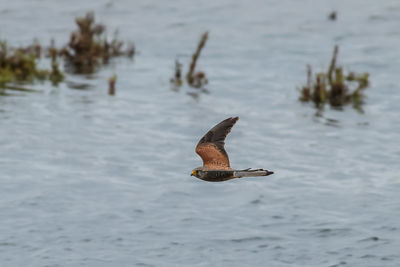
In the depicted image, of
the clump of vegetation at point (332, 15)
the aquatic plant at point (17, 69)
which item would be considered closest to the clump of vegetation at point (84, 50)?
the aquatic plant at point (17, 69)

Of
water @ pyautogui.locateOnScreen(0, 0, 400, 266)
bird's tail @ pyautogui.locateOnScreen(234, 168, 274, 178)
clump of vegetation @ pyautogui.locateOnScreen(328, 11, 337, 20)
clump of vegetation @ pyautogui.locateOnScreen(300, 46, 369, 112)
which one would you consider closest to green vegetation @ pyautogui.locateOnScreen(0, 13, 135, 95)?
water @ pyautogui.locateOnScreen(0, 0, 400, 266)

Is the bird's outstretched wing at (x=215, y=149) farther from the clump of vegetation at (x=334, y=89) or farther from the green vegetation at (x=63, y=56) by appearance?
the green vegetation at (x=63, y=56)

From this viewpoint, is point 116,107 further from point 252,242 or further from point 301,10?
point 301,10

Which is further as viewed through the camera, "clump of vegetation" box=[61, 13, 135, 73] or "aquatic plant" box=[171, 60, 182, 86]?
"clump of vegetation" box=[61, 13, 135, 73]

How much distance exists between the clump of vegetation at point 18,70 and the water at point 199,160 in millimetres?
617

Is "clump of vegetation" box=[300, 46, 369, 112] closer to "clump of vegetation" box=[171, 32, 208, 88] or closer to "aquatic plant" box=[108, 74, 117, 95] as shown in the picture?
"clump of vegetation" box=[171, 32, 208, 88]

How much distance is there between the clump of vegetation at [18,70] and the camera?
21.5 metres

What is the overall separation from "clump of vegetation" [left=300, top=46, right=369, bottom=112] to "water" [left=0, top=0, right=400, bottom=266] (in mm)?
367

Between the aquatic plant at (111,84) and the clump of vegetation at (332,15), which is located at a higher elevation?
the clump of vegetation at (332,15)

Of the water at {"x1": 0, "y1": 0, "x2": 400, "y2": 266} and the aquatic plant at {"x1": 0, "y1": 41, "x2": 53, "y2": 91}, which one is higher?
the aquatic plant at {"x1": 0, "y1": 41, "x2": 53, "y2": 91}

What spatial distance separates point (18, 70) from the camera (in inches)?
859

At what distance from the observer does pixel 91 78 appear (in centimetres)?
2303

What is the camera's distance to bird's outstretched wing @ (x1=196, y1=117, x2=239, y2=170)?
9680mm

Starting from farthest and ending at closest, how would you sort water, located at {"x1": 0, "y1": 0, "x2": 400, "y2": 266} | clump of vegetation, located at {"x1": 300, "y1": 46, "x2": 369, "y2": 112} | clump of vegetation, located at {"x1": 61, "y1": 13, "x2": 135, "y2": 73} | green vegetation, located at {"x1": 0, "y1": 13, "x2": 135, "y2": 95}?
clump of vegetation, located at {"x1": 61, "y1": 13, "x2": 135, "y2": 73} < green vegetation, located at {"x1": 0, "y1": 13, "x2": 135, "y2": 95} < clump of vegetation, located at {"x1": 300, "y1": 46, "x2": 369, "y2": 112} < water, located at {"x1": 0, "y1": 0, "x2": 400, "y2": 266}
